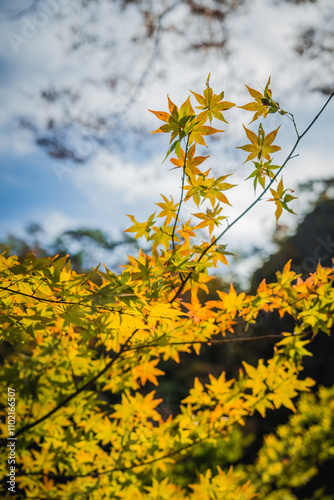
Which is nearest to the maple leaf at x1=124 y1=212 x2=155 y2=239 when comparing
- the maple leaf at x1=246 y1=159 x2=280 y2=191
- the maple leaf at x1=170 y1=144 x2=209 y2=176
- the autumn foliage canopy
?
the autumn foliage canopy

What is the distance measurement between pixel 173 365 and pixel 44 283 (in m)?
9.06

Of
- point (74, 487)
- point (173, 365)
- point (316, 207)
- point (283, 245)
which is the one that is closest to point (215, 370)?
point (173, 365)

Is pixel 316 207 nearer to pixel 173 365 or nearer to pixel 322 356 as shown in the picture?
pixel 322 356

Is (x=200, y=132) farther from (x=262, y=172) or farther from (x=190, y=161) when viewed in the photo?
(x=262, y=172)

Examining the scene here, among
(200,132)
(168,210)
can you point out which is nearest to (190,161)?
(200,132)

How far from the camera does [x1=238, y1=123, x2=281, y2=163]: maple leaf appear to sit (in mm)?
956

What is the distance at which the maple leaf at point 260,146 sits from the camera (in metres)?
0.96

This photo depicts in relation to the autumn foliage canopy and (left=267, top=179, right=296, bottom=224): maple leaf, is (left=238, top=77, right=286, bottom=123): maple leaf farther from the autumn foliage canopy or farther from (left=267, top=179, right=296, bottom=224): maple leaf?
(left=267, top=179, right=296, bottom=224): maple leaf

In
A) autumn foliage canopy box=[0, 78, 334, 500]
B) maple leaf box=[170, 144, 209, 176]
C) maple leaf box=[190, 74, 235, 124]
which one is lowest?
autumn foliage canopy box=[0, 78, 334, 500]

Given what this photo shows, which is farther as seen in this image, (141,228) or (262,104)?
(141,228)

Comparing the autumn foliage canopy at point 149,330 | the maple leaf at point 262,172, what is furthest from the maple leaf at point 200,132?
the maple leaf at point 262,172

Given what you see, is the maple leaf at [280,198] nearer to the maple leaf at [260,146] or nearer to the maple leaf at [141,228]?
the maple leaf at [260,146]

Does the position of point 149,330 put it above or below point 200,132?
below

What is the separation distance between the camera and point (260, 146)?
987mm
